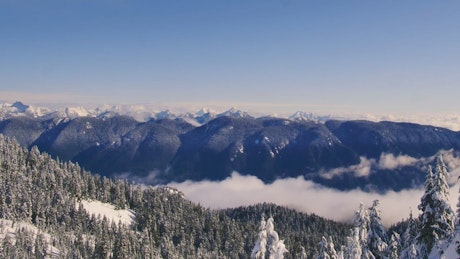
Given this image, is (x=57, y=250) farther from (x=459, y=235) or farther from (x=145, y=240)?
(x=459, y=235)

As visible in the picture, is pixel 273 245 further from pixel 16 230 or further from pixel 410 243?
pixel 16 230

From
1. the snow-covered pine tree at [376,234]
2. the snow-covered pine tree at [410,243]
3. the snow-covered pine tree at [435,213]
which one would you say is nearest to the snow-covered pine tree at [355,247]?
the snow-covered pine tree at [376,234]

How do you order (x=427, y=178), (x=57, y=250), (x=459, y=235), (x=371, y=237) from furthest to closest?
(x=57, y=250)
(x=371, y=237)
(x=427, y=178)
(x=459, y=235)

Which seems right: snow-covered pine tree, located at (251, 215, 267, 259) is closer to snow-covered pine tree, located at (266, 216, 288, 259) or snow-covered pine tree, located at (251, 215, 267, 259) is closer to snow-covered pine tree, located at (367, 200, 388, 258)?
snow-covered pine tree, located at (266, 216, 288, 259)

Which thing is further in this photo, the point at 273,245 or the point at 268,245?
the point at 268,245

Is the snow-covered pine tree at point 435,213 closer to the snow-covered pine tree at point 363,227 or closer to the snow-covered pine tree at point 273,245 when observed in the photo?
the snow-covered pine tree at point 363,227

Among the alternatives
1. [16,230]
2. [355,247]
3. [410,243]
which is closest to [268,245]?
[355,247]

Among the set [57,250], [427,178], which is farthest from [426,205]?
[57,250]
